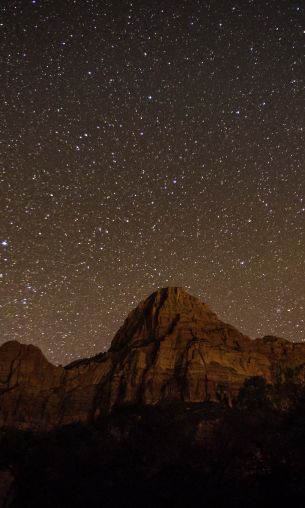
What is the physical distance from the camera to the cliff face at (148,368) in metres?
84.9

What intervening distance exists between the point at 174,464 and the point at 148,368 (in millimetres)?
59607

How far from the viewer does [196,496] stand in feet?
81.6

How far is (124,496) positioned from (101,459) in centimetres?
350

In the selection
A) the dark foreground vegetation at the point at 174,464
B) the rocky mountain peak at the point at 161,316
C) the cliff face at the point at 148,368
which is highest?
the rocky mountain peak at the point at 161,316

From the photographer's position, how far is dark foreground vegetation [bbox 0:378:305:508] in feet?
72.0

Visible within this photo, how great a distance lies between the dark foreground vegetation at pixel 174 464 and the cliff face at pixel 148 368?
43905mm

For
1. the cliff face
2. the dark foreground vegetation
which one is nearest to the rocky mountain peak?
the cliff face

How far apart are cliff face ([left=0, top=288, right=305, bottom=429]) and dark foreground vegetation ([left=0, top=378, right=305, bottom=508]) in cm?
4390

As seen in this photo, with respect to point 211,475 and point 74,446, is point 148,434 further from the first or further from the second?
point 211,475

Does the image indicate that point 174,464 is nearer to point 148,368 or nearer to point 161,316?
point 148,368

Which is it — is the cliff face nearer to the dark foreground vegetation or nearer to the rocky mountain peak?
the rocky mountain peak

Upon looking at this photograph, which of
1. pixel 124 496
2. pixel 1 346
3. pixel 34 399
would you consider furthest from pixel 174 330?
pixel 124 496

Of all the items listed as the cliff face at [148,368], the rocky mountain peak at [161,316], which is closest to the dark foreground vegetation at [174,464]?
the cliff face at [148,368]

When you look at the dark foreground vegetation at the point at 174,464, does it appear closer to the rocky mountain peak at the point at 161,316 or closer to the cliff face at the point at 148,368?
the cliff face at the point at 148,368
